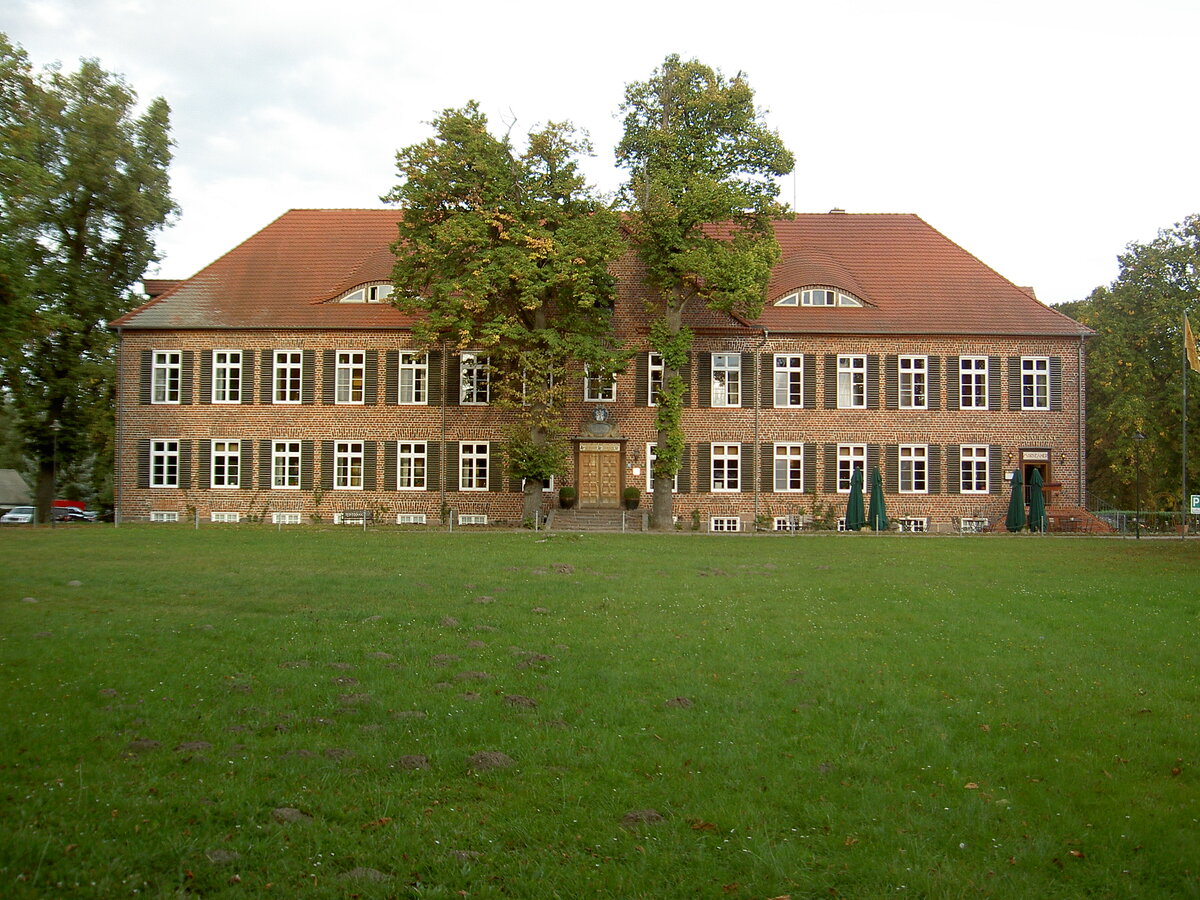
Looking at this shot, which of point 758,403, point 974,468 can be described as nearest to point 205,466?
point 758,403

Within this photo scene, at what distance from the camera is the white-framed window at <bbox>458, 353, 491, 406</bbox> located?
39125 millimetres

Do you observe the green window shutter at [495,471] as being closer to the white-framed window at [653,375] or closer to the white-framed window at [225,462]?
the white-framed window at [653,375]

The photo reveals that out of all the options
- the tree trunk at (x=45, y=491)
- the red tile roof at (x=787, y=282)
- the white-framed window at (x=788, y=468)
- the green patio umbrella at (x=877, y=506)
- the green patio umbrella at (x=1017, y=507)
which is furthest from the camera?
the red tile roof at (x=787, y=282)

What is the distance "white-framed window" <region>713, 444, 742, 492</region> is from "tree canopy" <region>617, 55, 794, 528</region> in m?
2.82

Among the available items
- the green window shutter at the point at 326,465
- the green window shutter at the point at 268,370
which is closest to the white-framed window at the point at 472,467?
the green window shutter at the point at 326,465

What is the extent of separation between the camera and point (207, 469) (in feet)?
129

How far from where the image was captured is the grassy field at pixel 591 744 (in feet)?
18.7

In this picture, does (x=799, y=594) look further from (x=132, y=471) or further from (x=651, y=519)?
(x=132, y=471)

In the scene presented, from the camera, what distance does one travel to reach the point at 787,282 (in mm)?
40906

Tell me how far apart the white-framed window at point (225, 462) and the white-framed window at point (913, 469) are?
2602 cm

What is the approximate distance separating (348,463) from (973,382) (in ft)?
81.1

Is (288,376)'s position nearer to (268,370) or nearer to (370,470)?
(268,370)

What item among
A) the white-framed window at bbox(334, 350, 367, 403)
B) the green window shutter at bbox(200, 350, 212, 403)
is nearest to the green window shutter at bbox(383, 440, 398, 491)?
the white-framed window at bbox(334, 350, 367, 403)

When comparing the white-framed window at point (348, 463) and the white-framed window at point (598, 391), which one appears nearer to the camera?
the white-framed window at point (598, 391)
